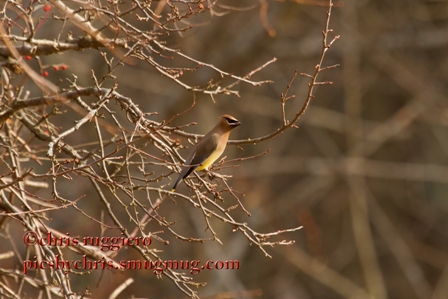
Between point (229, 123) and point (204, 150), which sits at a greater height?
point (229, 123)

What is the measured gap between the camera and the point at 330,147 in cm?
1396

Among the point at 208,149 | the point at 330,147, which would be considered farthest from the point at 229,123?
the point at 330,147

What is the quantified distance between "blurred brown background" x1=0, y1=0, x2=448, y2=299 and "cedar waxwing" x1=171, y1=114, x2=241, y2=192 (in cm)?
588

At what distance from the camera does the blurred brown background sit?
12.5m

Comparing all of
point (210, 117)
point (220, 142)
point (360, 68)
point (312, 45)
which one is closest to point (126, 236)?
point (220, 142)

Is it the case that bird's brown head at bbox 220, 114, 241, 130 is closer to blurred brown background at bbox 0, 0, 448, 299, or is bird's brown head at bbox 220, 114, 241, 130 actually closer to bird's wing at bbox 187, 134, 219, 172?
bird's wing at bbox 187, 134, 219, 172

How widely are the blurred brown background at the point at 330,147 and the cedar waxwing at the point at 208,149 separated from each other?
588 cm

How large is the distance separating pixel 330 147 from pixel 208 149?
28.6ft

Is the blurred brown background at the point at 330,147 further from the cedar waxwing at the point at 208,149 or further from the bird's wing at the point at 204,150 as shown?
the bird's wing at the point at 204,150

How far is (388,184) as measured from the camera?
49.4 feet

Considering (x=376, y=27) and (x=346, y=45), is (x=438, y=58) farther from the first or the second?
(x=346, y=45)

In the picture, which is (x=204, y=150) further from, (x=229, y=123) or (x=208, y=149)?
(x=229, y=123)

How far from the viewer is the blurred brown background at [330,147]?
12531 millimetres

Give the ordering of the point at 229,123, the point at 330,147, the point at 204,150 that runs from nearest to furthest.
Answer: the point at 204,150 < the point at 229,123 < the point at 330,147
